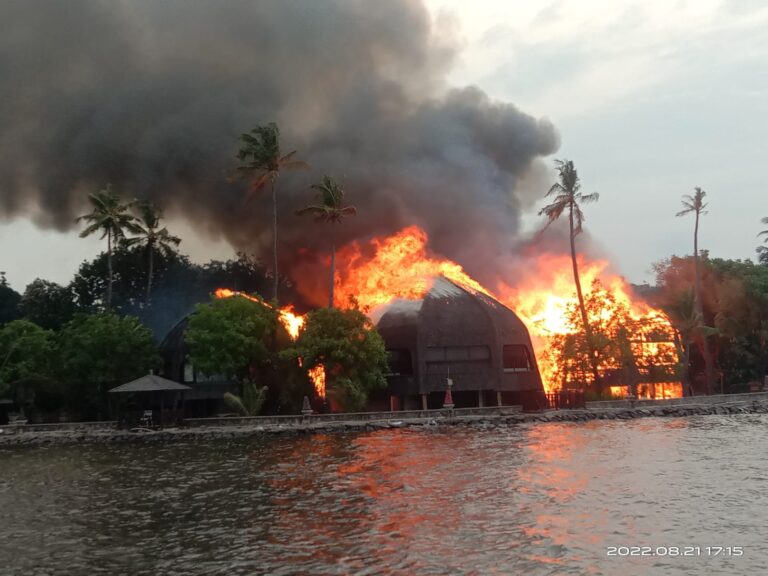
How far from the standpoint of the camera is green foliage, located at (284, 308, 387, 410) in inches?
2140

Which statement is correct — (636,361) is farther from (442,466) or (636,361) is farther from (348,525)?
(348,525)

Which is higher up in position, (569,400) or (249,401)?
(249,401)

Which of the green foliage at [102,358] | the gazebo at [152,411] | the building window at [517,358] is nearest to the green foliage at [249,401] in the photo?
the gazebo at [152,411]

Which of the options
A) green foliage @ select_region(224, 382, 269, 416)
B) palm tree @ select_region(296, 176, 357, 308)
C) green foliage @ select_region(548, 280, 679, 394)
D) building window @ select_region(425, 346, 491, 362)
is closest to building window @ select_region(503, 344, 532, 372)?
green foliage @ select_region(548, 280, 679, 394)

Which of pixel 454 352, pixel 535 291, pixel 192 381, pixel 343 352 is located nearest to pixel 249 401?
pixel 343 352

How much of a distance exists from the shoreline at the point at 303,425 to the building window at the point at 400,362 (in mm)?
11301

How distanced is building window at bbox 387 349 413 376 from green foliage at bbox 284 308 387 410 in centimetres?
938

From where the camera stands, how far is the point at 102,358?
57406mm

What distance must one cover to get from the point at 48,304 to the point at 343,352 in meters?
49.7

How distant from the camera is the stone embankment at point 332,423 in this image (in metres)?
49.0

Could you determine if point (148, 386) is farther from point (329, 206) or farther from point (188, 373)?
point (329, 206)

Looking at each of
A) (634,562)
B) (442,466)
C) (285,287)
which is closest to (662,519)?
(634,562)
